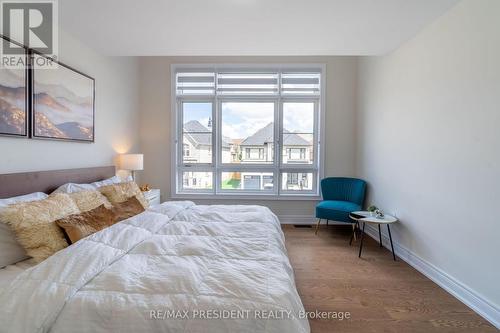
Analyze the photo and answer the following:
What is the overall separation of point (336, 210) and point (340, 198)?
49 cm

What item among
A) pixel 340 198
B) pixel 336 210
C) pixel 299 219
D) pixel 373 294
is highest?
pixel 340 198

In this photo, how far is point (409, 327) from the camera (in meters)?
1.68

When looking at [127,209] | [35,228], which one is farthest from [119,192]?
[35,228]

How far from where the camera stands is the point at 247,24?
7.69 feet

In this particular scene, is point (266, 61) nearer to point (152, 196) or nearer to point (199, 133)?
point (199, 133)

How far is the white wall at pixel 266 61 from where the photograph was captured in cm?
397

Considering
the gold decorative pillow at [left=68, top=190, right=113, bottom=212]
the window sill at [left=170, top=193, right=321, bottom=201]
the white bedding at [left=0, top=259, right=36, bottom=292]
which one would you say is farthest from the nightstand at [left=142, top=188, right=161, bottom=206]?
the white bedding at [left=0, top=259, right=36, bottom=292]

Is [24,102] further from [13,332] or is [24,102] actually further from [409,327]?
[409,327]

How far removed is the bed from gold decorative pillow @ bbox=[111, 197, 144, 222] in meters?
0.47

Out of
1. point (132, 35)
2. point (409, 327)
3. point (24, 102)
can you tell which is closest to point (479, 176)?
point (409, 327)

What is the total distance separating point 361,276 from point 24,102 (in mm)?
3402

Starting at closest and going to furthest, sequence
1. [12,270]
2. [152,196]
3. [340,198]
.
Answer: [12,270], [152,196], [340,198]

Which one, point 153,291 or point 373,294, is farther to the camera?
point 373,294

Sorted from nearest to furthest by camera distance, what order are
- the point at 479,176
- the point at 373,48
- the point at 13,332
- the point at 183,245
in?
the point at 13,332
the point at 183,245
the point at 479,176
the point at 373,48
